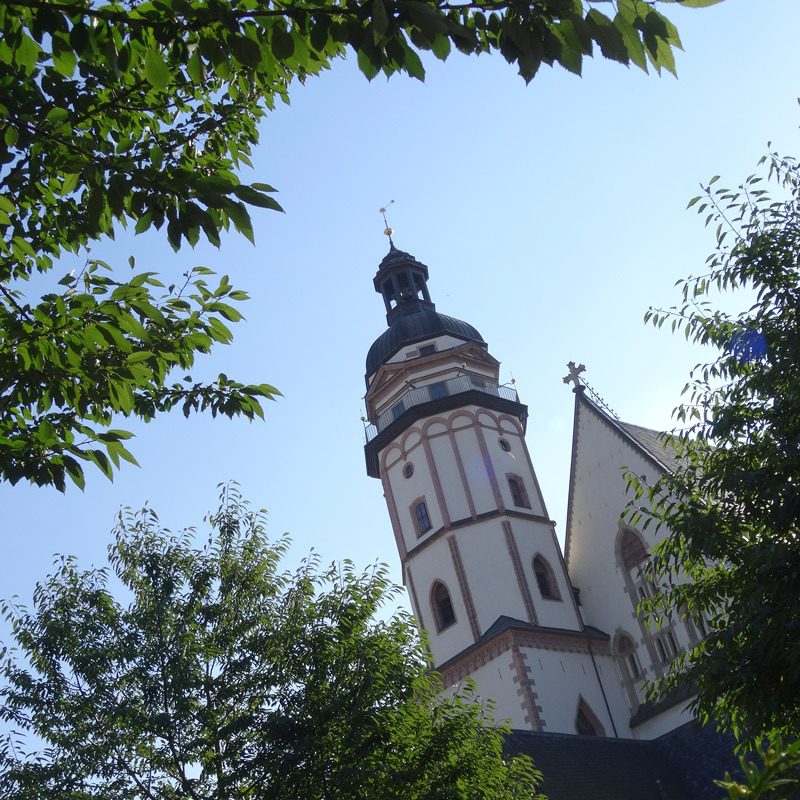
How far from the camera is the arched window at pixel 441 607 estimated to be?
1193 inches

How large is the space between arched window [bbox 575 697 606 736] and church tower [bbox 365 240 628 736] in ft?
0.13

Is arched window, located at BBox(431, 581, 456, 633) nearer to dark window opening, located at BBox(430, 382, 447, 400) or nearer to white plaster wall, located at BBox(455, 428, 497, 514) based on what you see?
white plaster wall, located at BBox(455, 428, 497, 514)

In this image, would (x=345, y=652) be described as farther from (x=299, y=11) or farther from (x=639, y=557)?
(x=639, y=557)

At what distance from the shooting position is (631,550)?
31312mm

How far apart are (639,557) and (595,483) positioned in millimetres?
3442

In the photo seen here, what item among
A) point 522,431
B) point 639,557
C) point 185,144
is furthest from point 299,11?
point 522,431

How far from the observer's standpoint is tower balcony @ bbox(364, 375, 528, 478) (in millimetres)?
33281

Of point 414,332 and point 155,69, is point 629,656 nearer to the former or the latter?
point 414,332

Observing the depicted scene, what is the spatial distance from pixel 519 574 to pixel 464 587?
169 cm

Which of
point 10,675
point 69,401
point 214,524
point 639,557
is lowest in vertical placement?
point 69,401

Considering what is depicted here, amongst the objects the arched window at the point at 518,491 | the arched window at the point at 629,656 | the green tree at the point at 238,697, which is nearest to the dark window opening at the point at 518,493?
the arched window at the point at 518,491

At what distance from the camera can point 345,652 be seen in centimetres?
1387

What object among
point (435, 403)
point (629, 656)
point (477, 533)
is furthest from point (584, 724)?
point (435, 403)

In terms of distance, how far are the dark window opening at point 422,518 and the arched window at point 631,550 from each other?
6138 millimetres
